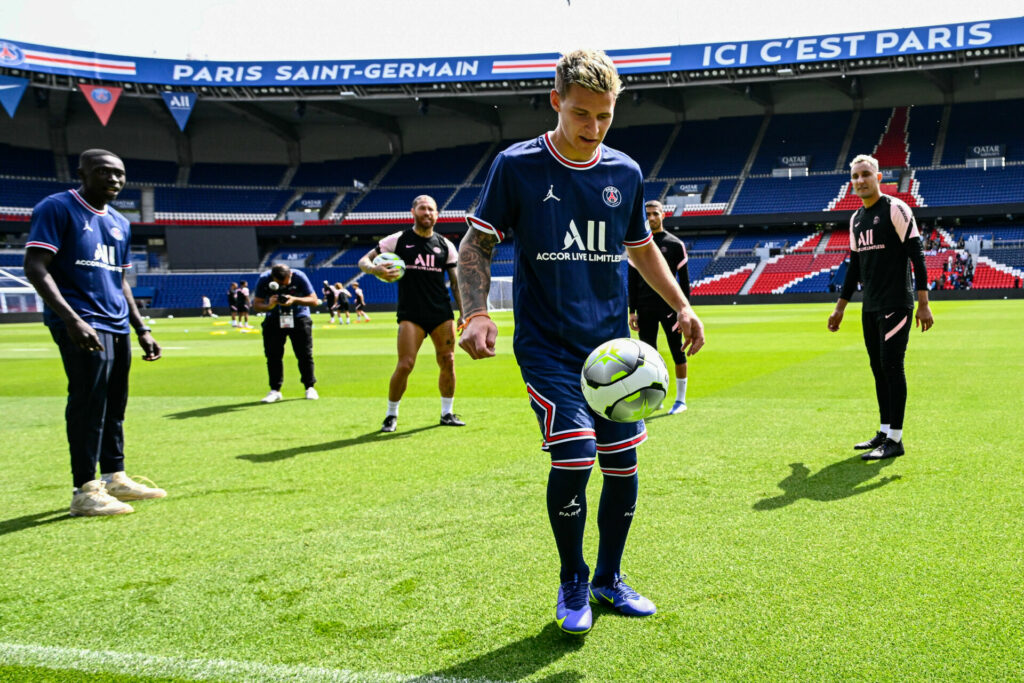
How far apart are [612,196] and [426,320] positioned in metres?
4.77

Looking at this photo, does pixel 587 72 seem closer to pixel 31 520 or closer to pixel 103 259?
pixel 103 259

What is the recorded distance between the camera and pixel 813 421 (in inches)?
295

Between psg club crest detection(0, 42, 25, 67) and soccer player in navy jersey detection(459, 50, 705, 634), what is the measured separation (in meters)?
53.7

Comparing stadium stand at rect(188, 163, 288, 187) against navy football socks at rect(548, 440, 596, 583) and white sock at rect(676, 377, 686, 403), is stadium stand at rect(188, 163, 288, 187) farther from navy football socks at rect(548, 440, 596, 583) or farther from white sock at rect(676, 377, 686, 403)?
navy football socks at rect(548, 440, 596, 583)

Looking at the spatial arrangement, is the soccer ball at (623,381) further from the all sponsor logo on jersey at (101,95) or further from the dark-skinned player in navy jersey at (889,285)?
the all sponsor logo on jersey at (101,95)

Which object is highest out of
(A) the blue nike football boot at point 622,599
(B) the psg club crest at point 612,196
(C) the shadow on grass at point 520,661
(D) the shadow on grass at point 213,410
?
(B) the psg club crest at point 612,196

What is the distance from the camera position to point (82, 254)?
484cm

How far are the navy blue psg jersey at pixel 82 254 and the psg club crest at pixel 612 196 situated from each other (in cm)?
347

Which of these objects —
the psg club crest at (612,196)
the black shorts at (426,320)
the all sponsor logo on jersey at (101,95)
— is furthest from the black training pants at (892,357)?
the all sponsor logo on jersey at (101,95)

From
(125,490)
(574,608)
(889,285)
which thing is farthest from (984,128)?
(574,608)

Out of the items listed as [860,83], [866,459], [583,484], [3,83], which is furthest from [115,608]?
[860,83]

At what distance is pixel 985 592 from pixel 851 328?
19.3 meters

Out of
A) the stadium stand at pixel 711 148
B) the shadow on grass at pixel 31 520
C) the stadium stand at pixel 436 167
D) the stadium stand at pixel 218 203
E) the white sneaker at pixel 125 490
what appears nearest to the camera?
the shadow on grass at pixel 31 520

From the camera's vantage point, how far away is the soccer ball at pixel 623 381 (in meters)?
3.01
